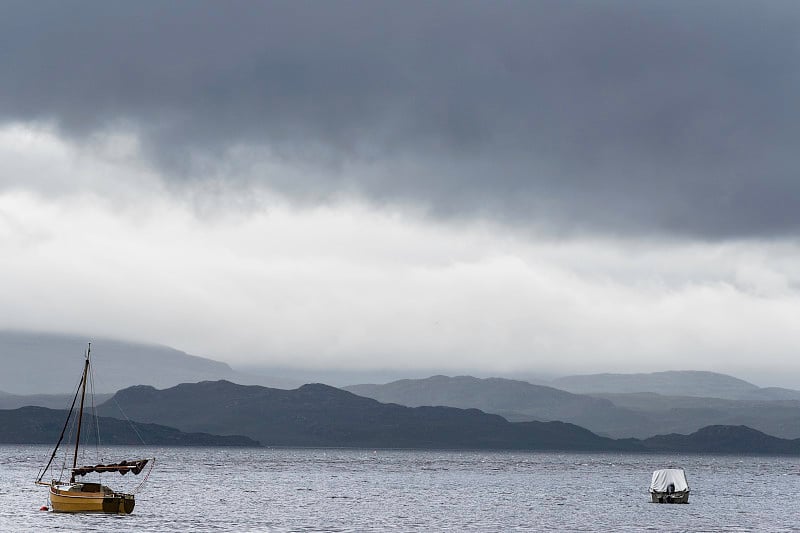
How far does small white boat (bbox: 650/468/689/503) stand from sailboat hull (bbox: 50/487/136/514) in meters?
89.7

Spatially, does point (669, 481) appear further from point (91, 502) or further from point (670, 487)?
point (91, 502)

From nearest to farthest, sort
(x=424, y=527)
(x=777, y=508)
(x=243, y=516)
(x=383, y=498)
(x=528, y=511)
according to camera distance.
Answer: (x=424, y=527) < (x=243, y=516) < (x=528, y=511) < (x=777, y=508) < (x=383, y=498)

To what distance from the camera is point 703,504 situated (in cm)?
19312

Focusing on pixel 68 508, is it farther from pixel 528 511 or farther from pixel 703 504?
pixel 703 504

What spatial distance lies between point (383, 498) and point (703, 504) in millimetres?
54659

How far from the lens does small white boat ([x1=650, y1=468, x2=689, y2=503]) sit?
187 metres

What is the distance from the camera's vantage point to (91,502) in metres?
140

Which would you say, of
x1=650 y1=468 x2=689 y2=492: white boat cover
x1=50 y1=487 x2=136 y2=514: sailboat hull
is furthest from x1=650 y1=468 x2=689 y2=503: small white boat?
x1=50 y1=487 x2=136 y2=514: sailboat hull

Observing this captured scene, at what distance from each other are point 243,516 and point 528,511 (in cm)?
4521

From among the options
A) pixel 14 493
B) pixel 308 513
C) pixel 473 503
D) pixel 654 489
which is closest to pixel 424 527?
pixel 308 513

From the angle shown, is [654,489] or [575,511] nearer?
[575,511]

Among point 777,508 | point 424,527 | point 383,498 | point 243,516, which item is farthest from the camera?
point 383,498

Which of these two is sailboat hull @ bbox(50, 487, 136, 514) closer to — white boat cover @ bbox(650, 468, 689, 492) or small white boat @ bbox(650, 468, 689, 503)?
small white boat @ bbox(650, 468, 689, 503)

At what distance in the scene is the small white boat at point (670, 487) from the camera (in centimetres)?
18738
